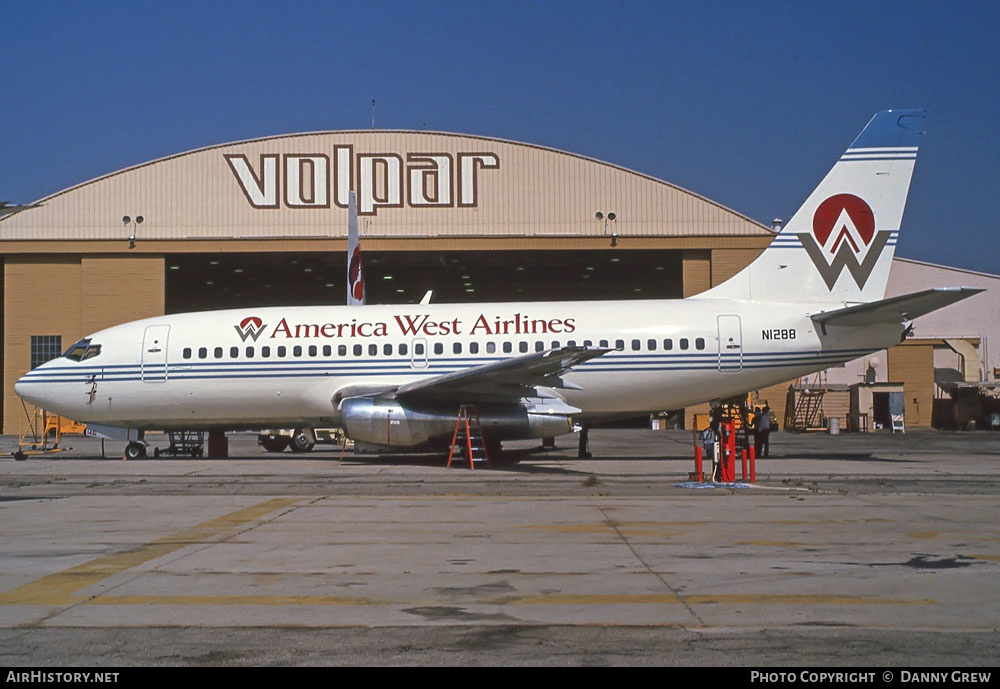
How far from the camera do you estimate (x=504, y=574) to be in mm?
8125

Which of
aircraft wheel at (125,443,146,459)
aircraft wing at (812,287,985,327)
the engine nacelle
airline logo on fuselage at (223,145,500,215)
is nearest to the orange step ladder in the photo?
the engine nacelle

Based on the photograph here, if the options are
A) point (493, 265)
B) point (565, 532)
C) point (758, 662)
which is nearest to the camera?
point (758, 662)

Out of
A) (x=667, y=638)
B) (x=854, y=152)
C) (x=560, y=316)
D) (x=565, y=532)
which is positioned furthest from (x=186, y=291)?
(x=667, y=638)

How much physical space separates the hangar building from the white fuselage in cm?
1695

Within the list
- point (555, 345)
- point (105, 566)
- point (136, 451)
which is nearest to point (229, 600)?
point (105, 566)

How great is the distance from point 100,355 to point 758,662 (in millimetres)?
20732

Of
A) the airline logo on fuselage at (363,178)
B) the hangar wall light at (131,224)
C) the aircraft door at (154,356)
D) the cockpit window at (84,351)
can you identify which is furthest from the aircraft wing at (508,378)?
the hangar wall light at (131,224)

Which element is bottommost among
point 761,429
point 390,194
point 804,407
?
point 761,429

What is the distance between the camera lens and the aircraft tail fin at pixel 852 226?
22.2m

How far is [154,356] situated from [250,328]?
229cm

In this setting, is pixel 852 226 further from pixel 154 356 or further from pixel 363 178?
pixel 363 178

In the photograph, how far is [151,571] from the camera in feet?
27.1

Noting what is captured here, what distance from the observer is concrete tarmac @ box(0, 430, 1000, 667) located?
5711 mm

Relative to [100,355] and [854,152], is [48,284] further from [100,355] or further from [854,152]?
[854,152]
